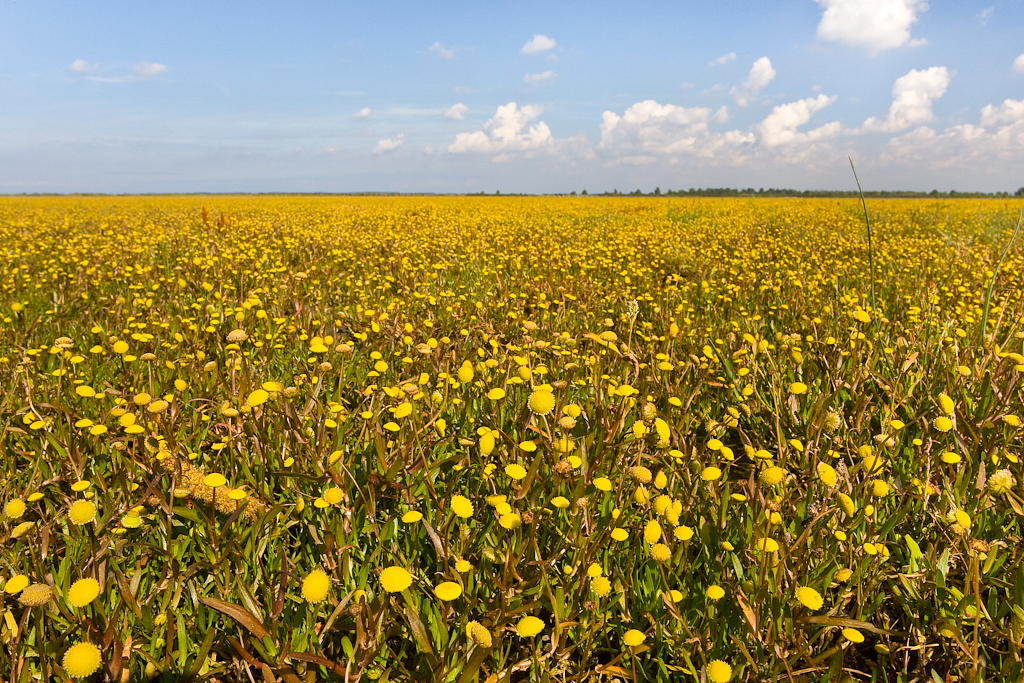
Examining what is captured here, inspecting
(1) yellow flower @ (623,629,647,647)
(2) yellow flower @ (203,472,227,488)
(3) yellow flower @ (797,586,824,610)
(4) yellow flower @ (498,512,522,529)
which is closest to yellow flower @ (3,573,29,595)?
(2) yellow flower @ (203,472,227,488)

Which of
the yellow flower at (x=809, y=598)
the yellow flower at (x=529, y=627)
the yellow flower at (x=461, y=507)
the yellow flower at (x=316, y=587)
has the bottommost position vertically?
the yellow flower at (x=529, y=627)

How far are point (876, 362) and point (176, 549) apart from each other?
3002 mm

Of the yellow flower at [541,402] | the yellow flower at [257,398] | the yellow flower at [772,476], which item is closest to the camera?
the yellow flower at [772,476]

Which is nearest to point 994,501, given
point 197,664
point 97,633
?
point 197,664

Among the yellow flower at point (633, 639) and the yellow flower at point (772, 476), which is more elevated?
the yellow flower at point (772, 476)

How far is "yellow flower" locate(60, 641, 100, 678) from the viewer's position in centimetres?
106

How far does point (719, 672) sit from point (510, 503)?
28.8 inches

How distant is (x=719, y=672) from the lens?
1.13 metres

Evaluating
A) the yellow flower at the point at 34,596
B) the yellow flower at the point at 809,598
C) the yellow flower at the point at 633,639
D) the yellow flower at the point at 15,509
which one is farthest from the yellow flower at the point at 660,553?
the yellow flower at the point at 15,509

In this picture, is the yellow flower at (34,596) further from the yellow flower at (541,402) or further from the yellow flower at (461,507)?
the yellow flower at (541,402)

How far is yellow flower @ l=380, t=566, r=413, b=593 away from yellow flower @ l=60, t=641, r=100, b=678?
0.58m

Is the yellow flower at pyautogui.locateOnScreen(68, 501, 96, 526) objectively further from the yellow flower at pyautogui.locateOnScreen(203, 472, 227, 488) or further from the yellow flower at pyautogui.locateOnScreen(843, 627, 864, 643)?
the yellow flower at pyautogui.locateOnScreen(843, 627, 864, 643)

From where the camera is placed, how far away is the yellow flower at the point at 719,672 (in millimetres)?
1128

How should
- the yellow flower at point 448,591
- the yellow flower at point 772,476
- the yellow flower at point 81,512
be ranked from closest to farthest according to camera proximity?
the yellow flower at point 448,591 → the yellow flower at point 81,512 → the yellow flower at point 772,476
